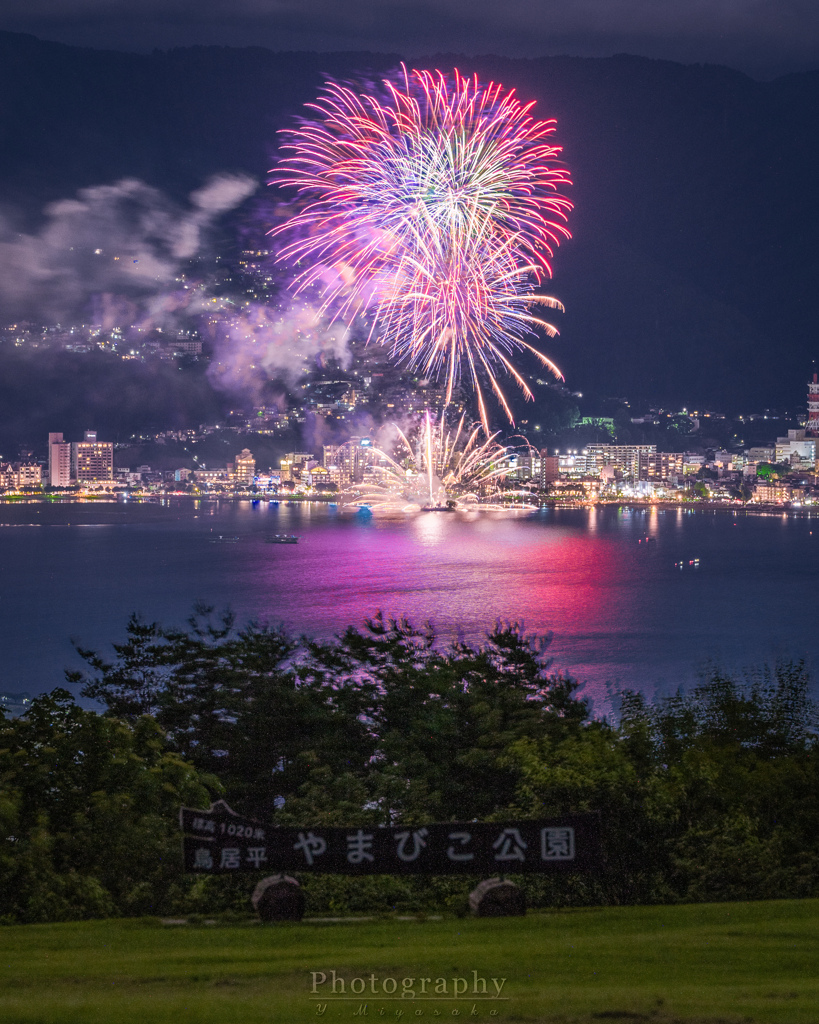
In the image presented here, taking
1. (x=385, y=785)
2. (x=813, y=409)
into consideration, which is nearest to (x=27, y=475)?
(x=385, y=785)

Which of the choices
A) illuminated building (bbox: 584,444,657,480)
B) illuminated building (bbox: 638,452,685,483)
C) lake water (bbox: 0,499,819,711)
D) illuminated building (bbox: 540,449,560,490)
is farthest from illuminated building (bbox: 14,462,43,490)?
illuminated building (bbox: 638,452,685,483)

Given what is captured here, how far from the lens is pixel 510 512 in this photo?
69312 millimetres

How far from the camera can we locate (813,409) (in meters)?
114

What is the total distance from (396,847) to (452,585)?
2600 centimetres

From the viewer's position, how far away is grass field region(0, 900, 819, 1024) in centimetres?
343

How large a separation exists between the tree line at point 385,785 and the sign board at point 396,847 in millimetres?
367

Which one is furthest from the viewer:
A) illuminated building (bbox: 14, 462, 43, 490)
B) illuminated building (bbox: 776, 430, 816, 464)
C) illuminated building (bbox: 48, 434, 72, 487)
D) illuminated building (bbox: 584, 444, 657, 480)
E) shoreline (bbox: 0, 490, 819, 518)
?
illuminated building (bbox: 776, 430, 816, 464)

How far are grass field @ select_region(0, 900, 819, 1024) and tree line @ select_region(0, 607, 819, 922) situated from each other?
64 centimetres

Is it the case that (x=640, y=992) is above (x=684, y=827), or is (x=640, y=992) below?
above

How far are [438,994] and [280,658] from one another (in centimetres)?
727

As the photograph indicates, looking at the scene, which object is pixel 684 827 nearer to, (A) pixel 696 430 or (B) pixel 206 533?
(B) pixel 206 533

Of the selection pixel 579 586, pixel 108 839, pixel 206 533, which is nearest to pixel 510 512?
pixel 206 533

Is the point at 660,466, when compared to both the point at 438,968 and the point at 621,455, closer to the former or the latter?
the point at 621,455

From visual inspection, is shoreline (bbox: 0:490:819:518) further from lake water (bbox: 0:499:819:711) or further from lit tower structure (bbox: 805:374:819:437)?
lit tower structure (bbox: 805:374:819:437)
